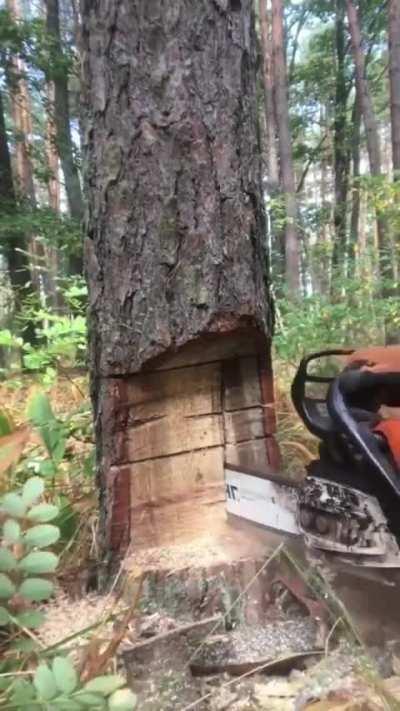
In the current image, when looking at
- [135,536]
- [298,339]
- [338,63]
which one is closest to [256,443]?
[135,536]

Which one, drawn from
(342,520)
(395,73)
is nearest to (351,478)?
(342,520)

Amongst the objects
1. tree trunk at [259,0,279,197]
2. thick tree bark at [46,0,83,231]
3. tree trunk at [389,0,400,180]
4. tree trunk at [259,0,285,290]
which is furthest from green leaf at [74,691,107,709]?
tree trunk at [259,0,279,197]

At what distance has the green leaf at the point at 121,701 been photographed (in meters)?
0.68

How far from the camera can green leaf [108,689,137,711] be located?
0.68m

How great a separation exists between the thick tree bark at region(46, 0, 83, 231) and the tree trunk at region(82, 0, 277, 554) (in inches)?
213

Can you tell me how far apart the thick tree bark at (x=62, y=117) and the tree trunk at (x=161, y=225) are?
5.41 meters

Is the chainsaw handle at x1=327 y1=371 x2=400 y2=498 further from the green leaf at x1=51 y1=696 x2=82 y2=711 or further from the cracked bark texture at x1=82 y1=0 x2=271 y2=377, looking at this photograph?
the green leaf at x1=51 y1=696 x2=82 y2=711

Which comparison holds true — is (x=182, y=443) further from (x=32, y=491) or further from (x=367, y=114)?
(x=367, y=114)

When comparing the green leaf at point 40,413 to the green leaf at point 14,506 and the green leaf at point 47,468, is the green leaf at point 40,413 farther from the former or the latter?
the green leaf at point 14,506

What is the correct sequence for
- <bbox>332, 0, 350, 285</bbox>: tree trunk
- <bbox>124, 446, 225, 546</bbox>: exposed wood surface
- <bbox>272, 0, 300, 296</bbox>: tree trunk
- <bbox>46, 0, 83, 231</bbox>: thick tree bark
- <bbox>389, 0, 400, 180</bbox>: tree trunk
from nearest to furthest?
<bbox>124, 446, 225, 546</bbox>: exposed wood surface → <bbox>389, 0, 400, 180</bbox>: tree trunk → <bbox>46, 0, 83, 231</bbox>: thick tree bark → <bbox>272, 0, 300, 296</bbox>: tree trunk → <bbox>332, 0, 350, 285</bbox>: tree trunk

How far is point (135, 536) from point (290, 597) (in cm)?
35

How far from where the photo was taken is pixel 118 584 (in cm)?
121

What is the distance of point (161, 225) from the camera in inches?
46.2

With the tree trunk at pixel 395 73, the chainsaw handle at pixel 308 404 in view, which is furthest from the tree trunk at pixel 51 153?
the chainsaw handle at pixel 308 404
